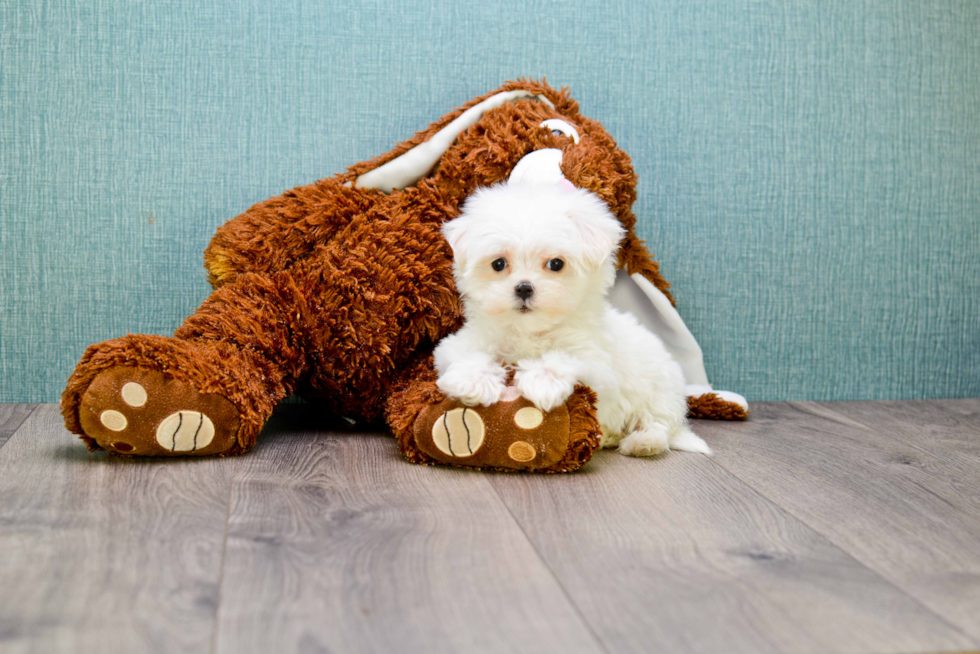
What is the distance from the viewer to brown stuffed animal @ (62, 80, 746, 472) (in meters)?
1.22

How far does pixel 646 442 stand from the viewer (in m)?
1.37

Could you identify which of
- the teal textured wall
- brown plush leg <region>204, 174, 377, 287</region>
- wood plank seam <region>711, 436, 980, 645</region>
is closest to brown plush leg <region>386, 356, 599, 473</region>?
wood plank seam <region>711, 436, 980, 645</region>

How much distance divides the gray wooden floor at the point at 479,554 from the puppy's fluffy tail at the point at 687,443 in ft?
0.12

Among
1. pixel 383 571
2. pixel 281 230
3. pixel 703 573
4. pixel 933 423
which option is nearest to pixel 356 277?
pixel 281 230

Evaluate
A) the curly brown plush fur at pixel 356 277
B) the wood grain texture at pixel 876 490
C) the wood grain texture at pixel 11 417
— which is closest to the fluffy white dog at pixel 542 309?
the curly brown plush fur at pixel 356 277

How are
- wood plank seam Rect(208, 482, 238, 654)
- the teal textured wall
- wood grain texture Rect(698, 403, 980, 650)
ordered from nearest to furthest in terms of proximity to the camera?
1. wood plank seam Rect(208, 482, 238, 654)
2. wood grain texture Rect(698, 403, 980, 650)
3. the teal textured wall

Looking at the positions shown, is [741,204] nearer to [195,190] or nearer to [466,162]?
[466,162]

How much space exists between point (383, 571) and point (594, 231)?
2.03 feet

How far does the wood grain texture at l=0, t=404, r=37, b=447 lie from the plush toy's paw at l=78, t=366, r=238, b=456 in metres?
0.31

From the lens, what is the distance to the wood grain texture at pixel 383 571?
73 cm

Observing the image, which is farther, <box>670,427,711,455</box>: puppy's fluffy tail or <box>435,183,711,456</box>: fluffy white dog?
<box>670,427,711,455</box>: puppy's fluffy tail

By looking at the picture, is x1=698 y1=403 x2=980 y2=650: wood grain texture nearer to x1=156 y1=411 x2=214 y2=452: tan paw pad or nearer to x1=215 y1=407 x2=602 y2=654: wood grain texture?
x1=215 y1=407 x2=602 y2=654: wood grain texture

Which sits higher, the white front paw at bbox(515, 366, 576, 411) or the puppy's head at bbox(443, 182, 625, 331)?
the puppy's head at bbox(443, 182, 625, 331)

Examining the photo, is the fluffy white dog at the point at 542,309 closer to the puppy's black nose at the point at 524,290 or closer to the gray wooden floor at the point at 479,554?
the puppy's black nose at the point at 524,290
